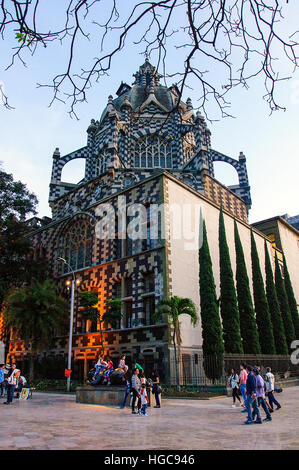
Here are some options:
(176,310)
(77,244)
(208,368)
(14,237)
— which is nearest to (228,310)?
(208,368)

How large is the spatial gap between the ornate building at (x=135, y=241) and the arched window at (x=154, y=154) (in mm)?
110

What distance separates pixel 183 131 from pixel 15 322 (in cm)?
2676

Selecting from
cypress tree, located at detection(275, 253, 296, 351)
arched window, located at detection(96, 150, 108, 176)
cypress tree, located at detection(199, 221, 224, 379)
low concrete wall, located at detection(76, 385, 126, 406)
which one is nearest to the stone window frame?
arched window, located at detection(96, 150, 108, 176)

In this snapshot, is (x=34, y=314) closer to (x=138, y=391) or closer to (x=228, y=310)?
(x=228, y=310)

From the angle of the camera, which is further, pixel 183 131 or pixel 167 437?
pixel 183 131

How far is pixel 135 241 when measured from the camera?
25.6 metres

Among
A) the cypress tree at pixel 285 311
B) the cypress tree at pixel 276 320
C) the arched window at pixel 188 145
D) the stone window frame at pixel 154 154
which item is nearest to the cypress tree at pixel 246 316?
the cypress tree at pixel 276 320

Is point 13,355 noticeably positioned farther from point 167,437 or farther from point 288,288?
point 167,437

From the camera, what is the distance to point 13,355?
1299 inches

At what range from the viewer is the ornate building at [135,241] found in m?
23.0

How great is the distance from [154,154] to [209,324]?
22.5 meters

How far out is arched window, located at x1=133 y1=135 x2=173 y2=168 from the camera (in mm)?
37625

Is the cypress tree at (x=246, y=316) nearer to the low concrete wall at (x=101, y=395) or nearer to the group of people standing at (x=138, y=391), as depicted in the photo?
the group of people standing at (x=138, y=391)
